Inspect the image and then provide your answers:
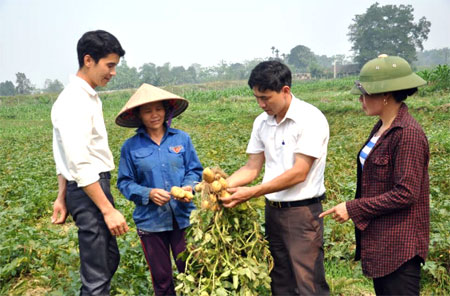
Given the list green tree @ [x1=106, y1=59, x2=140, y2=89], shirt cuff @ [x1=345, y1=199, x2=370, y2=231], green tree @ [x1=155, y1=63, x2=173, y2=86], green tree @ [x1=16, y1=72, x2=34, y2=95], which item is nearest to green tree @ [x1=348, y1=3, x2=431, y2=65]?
green tree @ [x1=155, y1=63, x2=173, y2=86]

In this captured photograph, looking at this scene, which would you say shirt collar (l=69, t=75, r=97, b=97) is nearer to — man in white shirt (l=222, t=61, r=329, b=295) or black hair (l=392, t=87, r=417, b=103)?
man in white shirt (l=222, t=61, r=329, b=295)

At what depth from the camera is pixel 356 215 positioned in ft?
7.48

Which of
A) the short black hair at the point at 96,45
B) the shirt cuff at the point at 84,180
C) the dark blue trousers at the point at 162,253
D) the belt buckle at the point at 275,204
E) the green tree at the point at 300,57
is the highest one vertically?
the green tree at the point at 300,57

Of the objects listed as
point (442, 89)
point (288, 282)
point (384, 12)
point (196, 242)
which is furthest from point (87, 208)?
point (384, 12)

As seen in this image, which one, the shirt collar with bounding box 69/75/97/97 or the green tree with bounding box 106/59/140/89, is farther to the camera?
the green tree with bounding box 106/59/140/89

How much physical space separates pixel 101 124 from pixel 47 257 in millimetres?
2005

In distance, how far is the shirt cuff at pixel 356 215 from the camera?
2277 mm

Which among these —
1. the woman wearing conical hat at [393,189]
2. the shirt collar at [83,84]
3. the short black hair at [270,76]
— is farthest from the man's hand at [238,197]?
the shirt collar at [83,84]

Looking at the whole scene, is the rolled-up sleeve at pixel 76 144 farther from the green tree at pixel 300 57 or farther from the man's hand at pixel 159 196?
the green tree at pixel 300 57

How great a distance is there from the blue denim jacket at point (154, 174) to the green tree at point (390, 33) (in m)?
77.0

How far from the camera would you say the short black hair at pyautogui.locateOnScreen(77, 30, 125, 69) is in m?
2.52

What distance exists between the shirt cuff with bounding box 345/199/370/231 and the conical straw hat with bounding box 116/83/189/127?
139cm

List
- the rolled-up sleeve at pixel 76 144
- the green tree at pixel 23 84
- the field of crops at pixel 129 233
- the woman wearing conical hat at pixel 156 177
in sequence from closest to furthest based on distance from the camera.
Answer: the rolled-up sleeve at pixel 76 144 → the woman wearing conical hat at pixel 156 177 → the field of crops at pixel 129 233 → the green tree at pixel 23 84

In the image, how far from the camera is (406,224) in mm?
2176
